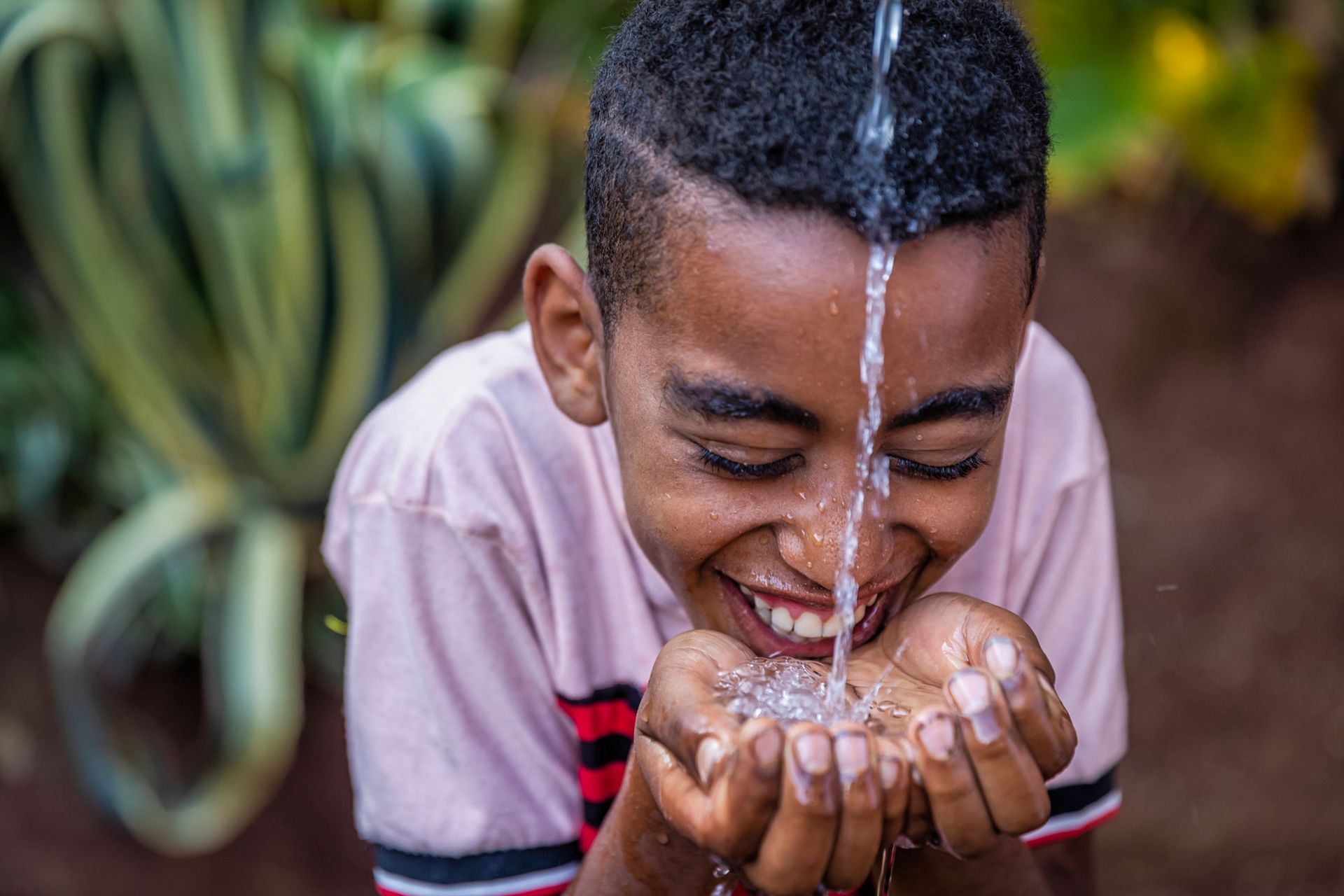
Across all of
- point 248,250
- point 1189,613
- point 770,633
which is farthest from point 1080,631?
point 248,250

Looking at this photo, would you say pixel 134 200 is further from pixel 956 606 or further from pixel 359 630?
Answer: pixel 956 606

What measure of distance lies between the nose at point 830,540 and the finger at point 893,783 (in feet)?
0.67

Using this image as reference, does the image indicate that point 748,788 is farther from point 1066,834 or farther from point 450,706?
point 1066,834

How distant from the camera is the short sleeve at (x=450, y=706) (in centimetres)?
165

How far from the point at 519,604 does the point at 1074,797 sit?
0.76 meters

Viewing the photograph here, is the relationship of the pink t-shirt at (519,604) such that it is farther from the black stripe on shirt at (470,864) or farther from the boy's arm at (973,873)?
the boy's arm at (973,873)

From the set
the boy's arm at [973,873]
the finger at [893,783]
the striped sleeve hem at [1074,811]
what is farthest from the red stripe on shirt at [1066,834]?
the finger at [893,783]

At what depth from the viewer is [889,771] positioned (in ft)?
3.78

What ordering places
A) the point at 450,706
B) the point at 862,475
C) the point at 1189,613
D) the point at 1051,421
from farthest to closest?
1. the point at 1189,613
2. the point at 1051,421
3. the point at 450,706
4. the point at 862,475

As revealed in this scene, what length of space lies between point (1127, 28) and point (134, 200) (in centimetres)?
262

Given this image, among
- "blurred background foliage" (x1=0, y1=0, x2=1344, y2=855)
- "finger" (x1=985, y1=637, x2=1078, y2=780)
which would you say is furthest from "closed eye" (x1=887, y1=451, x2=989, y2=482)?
"blurred background foliage" (x1=0, y1=0, x2=1344, y2=855)

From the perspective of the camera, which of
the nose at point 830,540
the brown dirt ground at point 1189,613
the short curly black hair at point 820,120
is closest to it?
the short curly black hair at point 820,120

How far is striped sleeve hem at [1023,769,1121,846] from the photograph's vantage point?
1801 mm

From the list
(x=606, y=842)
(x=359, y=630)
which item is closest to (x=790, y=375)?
(x=606, y=842)
